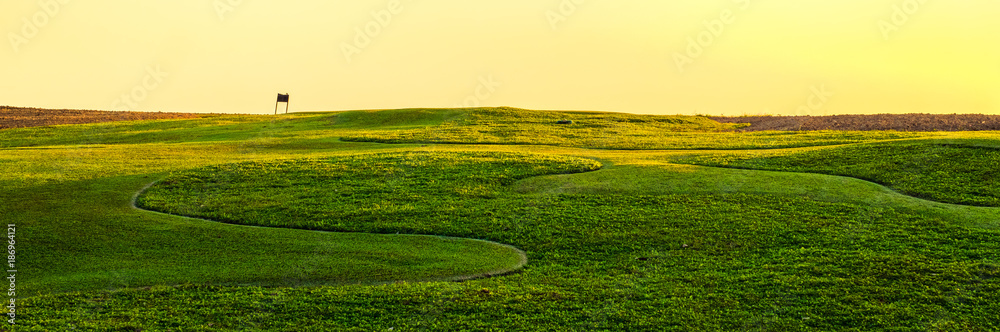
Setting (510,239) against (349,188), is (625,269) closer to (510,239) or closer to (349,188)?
(510,239)

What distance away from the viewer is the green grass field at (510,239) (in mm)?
10953

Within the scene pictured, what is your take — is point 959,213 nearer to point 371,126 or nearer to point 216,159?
point 216,159

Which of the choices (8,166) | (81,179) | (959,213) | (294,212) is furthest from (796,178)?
(8,166)

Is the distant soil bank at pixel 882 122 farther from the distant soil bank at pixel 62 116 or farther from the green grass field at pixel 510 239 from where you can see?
the distant soil bank at pixel 62 116

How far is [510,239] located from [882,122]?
33156 mm

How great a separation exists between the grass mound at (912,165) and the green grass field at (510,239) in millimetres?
119

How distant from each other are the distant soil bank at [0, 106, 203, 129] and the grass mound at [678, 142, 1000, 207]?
4562 cm

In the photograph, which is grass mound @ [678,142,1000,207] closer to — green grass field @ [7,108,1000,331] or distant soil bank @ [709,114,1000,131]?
green grass field @ [7,108,1000,331]

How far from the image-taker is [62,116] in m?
58.9

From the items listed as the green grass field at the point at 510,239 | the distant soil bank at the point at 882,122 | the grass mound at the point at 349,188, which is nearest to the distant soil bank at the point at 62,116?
the green grass field at the point at 510,239

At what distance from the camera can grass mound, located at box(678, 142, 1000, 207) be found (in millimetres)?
18969

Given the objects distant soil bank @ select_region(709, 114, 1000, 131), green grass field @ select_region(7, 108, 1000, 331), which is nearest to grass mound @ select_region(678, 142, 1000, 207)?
green grass field @ select_region(7, 108, 1000, 331)

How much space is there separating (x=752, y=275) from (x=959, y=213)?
7.08 meters

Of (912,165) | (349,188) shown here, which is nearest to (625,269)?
(349,188)
